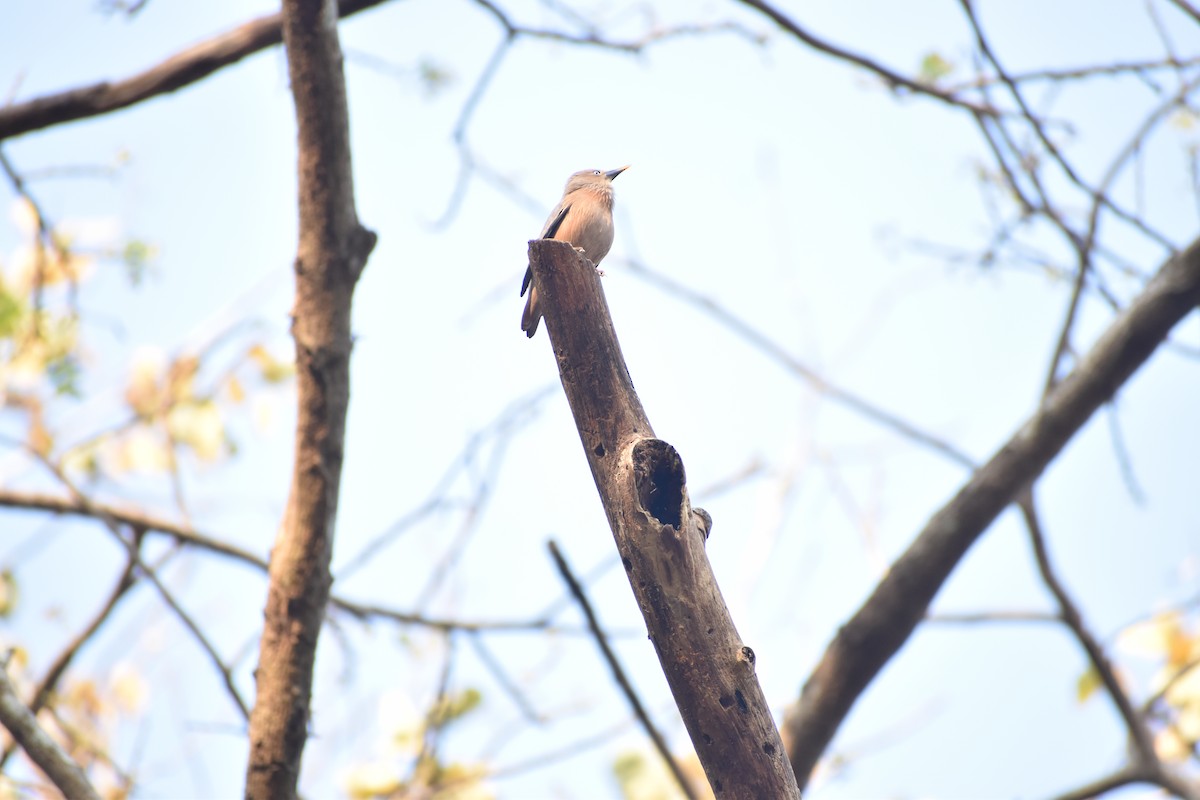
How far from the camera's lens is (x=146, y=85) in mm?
4359

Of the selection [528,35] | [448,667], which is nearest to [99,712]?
[448,667]

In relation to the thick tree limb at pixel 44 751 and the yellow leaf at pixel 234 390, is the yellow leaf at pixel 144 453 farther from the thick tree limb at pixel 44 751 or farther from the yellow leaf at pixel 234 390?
the thick tree limb at pixel 44 751

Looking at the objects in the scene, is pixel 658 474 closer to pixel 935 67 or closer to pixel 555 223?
pixel 555 223

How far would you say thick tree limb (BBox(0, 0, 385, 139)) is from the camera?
4320 millimetres

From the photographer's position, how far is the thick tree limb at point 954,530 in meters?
3.93

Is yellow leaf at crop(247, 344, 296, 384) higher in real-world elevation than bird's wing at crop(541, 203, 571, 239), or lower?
higher

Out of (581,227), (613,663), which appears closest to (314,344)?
(581,227)

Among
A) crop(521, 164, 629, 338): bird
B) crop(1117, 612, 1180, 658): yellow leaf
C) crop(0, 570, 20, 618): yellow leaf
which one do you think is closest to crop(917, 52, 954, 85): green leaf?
crop(521, 164, 629, 338): bird

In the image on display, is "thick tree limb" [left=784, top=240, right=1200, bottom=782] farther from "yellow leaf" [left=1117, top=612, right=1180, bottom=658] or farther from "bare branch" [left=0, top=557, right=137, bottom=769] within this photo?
"bare branch" [left=0, top=557, right=137, bottom=769]

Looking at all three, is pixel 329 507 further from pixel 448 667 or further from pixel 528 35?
pixel 528 35

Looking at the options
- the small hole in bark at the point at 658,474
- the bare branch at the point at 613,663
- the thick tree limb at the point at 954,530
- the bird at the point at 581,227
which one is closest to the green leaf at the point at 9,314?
the bird at the point at 581,227

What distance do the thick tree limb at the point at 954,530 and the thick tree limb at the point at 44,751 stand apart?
2483mm

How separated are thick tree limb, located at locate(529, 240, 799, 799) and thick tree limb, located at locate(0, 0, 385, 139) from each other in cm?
254

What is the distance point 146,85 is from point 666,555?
11.2 ft
